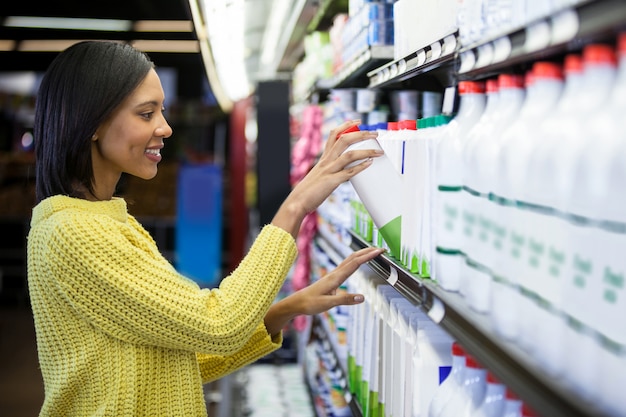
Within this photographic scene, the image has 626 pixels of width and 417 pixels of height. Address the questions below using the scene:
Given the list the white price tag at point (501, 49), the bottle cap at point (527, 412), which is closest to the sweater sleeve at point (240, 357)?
the bottle cap at point (527, 412)

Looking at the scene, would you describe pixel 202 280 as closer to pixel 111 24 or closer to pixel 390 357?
pixel 111 24

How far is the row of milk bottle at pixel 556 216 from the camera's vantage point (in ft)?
3.11

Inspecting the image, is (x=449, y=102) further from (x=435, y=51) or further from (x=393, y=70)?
(x=393, y=70)

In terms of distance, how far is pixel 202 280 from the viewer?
11461mm

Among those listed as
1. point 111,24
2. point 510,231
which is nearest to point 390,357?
point 510,231

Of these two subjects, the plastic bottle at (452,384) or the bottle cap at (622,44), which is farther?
the plastic bottle at (452,384)

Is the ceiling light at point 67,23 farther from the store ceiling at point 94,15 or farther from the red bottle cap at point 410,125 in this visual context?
the red bottle cap at point 410,125

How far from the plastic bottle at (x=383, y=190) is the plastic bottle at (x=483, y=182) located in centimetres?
57

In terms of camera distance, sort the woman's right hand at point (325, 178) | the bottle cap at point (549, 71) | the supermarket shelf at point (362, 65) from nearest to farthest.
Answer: the bottle cap at point (549, 71), the woman's right hand at point (325, 178), the supermarket shelf at point (362, 65)

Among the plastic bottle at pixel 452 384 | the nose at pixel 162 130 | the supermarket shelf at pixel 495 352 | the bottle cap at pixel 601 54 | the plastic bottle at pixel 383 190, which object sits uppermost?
the bottle cap at pixel 601 54

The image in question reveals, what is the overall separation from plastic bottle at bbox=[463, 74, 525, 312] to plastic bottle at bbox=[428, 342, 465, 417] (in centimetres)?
23

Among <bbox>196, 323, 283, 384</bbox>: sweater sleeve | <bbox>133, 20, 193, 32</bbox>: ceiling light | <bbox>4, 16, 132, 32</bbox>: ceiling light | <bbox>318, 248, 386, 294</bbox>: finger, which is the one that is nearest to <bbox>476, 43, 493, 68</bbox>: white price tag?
<bbox>318, 248, 386, 294</bbox>: finger

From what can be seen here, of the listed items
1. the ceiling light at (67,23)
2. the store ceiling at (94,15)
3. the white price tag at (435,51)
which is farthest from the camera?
the ceiling light at (67,23)

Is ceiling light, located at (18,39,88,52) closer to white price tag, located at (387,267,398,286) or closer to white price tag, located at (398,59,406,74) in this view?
white price tag, located at (398,59,406,74)
